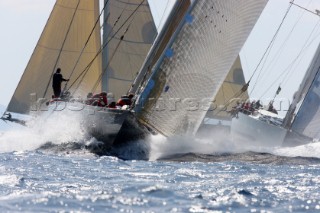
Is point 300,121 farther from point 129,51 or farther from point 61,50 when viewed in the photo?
point 61,50

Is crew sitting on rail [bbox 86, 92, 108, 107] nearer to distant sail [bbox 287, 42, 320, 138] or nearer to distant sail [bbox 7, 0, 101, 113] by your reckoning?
distant sail [bbox 7, 0, 101, 113]

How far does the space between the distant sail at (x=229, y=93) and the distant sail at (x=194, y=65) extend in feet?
60.2

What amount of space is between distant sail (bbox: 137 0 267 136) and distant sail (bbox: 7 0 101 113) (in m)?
7.41

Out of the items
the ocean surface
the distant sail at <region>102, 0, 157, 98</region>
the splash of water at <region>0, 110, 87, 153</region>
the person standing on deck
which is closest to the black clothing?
the person standing on deck

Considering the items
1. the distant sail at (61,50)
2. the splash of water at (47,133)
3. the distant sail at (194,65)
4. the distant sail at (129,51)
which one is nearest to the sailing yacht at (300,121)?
the distant sail at (129,51)

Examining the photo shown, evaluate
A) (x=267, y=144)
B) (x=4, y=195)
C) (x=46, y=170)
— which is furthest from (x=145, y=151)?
(x=267, y=144)

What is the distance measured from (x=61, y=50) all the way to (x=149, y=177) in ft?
50.4

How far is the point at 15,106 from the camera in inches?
1177

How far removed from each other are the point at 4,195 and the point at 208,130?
24541mm

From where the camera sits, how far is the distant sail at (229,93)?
139 ft

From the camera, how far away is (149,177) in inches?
629

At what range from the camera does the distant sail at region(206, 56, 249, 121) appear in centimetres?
4241

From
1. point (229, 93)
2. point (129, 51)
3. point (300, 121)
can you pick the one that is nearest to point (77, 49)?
point (129, 51)

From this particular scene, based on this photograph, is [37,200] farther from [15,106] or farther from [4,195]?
[15,106]
